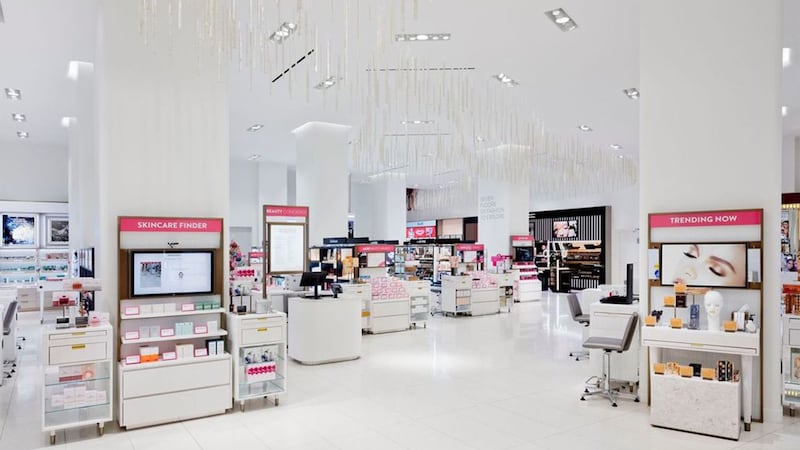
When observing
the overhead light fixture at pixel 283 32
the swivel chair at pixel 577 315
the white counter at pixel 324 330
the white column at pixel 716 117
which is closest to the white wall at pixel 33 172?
the white counter at pixel 324 330

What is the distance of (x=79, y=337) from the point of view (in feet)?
15.2

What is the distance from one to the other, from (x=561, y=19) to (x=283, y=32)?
11.3ft

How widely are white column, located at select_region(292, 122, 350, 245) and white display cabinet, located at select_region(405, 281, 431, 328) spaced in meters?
2.37

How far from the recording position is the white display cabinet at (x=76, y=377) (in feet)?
14.9

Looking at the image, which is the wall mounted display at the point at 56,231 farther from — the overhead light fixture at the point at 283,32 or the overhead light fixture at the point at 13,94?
the overhead light fixture at the point at 283,32

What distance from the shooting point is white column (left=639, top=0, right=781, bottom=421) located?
4.91 meters

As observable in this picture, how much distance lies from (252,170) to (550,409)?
1538 cm

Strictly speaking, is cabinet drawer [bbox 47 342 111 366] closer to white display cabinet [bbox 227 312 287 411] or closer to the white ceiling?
white display cabinet [bbox 227 312 287 411]

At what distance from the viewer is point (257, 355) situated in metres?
5.53

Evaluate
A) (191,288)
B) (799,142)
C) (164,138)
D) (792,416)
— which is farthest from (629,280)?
(799,142)

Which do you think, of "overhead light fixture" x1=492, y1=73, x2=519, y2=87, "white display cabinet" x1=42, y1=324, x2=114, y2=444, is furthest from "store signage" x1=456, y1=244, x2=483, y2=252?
"white display cabinet" x1=42, y1=324, x2=114, y2=444

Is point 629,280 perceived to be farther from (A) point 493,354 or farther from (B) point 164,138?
(B) point 164,138

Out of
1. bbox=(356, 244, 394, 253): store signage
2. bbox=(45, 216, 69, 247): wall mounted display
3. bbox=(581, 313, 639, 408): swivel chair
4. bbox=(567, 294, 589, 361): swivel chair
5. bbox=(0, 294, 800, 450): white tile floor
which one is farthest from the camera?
bbox=(45, 216, 69, 247): wall mounted display

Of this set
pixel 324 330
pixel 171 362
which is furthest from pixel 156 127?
pixel 324 330
